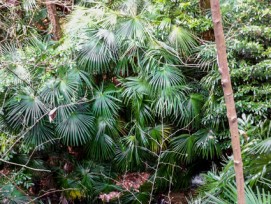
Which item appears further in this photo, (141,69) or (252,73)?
(141,69)

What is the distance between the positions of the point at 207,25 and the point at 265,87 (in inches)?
39.8

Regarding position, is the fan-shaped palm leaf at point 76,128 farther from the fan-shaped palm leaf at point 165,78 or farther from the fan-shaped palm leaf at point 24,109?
the fan-shaped palm leaf at point 165,78

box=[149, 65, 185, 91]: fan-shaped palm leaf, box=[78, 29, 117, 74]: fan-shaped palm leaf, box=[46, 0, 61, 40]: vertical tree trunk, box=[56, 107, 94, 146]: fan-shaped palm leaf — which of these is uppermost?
box=[46, 0, 61, 40]: vertical tree trunk

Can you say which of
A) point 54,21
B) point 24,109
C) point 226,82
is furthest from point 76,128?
point 226,82

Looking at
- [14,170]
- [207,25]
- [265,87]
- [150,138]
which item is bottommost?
[14,170]

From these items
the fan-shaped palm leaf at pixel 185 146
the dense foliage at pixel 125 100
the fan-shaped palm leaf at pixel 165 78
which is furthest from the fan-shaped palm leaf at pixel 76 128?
the fan-shaped palm leaf at pixel 185 146

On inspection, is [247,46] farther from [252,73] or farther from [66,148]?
[66,148]

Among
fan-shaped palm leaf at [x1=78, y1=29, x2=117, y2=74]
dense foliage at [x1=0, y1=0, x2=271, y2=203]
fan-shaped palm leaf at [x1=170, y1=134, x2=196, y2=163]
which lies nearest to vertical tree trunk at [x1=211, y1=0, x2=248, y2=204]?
dense foliage at [x1=0, y1=0, x2=271, y2=203]

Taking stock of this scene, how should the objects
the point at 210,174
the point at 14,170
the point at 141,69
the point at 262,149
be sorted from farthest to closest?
the point at 141,69
the point at 14,170
the point at 210,174
the point at 262,149

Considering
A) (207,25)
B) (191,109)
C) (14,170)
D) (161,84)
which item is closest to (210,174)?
(191,109)

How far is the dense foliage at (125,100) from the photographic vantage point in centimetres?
338

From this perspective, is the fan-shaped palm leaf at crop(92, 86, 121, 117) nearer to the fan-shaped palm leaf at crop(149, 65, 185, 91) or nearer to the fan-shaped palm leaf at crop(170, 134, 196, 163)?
the fan-shaped palm leaf at crop(149, 65, 185, 91)

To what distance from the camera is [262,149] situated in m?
2.30

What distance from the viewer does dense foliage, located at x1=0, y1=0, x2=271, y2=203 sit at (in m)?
3.38
